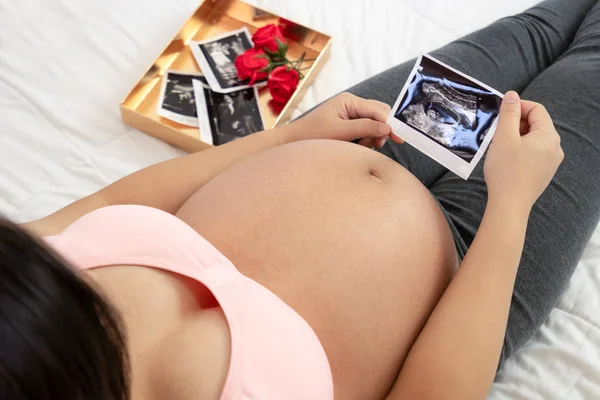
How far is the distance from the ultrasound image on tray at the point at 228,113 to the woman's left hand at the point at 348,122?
0.30m

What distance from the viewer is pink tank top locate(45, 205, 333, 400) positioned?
67 centimetres

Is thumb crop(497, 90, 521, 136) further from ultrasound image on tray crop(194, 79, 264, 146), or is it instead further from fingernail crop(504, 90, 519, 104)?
ultrasound image on tray crop(194, 79, 264, 146)

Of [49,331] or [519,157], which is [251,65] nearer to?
[519,157]

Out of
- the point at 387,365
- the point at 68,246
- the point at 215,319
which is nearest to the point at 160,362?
the point at 215,319

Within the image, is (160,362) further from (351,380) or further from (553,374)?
(553,374)

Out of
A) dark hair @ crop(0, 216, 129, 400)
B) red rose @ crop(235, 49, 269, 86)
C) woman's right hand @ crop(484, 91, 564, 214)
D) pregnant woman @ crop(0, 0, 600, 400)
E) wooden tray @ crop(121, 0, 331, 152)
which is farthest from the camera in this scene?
red rose @ crop(235, 49, 269, 86)

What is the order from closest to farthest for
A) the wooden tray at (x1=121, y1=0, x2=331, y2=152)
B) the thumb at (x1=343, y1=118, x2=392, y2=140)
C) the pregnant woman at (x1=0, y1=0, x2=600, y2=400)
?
the pregnant woman at (x1=0, y1=0, x2=600, y2=400) → the thumb at (x1=343, y1=118, x2=392, y2=140) → the wooden tray at (x1=121, y1=0, x2=331, y2=152)

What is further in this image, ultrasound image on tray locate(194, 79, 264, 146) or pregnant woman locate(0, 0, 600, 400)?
ultrasound image on tray locate(194, 79, 264, 146)

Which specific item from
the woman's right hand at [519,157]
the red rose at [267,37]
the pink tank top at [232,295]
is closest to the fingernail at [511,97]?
the woman's right hand at [519,157]

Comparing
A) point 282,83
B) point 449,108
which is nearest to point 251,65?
point 282,83

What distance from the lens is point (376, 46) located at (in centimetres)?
149

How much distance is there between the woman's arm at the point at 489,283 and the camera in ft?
2.47

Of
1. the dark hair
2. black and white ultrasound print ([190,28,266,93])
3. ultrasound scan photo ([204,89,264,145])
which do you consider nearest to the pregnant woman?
the dark hair

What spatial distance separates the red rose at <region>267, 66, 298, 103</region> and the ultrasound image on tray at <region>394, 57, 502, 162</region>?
0.46m
